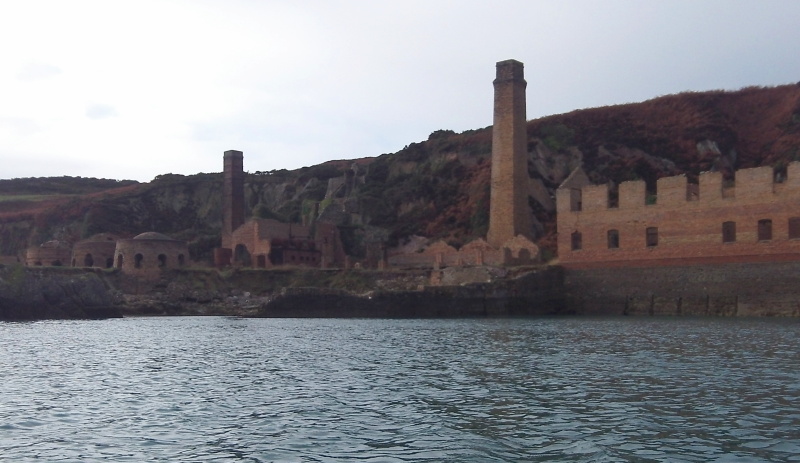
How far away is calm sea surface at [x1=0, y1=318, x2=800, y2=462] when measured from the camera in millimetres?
9945

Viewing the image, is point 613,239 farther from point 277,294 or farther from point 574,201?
point 277,294

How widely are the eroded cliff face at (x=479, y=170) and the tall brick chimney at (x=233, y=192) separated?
2030mm

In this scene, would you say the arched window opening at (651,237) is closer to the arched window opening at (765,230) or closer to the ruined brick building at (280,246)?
the arched window opening at (765,230)

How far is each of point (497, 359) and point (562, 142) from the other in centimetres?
4760

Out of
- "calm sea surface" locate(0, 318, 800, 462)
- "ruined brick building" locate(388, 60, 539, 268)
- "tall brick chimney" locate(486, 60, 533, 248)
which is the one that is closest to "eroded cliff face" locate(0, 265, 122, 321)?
"ruined brick building" locate(388, 60, 539, 268)

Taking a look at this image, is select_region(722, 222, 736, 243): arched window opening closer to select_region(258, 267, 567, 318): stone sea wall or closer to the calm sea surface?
select_region(258, 267, 567, 318): stone sea wall

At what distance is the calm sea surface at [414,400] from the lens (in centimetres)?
995

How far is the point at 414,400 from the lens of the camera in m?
13.4

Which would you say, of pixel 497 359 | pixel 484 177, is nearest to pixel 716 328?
pixel 497 359

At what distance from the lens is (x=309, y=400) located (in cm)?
1366

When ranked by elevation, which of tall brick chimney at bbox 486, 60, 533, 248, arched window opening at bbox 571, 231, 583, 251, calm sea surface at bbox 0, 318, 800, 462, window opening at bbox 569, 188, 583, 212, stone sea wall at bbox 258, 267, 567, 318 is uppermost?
tall brick chimney at bbox 486, 60, 533, 248

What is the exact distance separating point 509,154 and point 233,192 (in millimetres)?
30033

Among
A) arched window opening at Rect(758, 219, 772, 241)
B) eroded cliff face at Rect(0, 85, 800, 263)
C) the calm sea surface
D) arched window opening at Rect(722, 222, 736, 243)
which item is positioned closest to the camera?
the calm sea surface

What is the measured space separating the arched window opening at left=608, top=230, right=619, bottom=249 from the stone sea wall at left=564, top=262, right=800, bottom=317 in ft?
5.27
